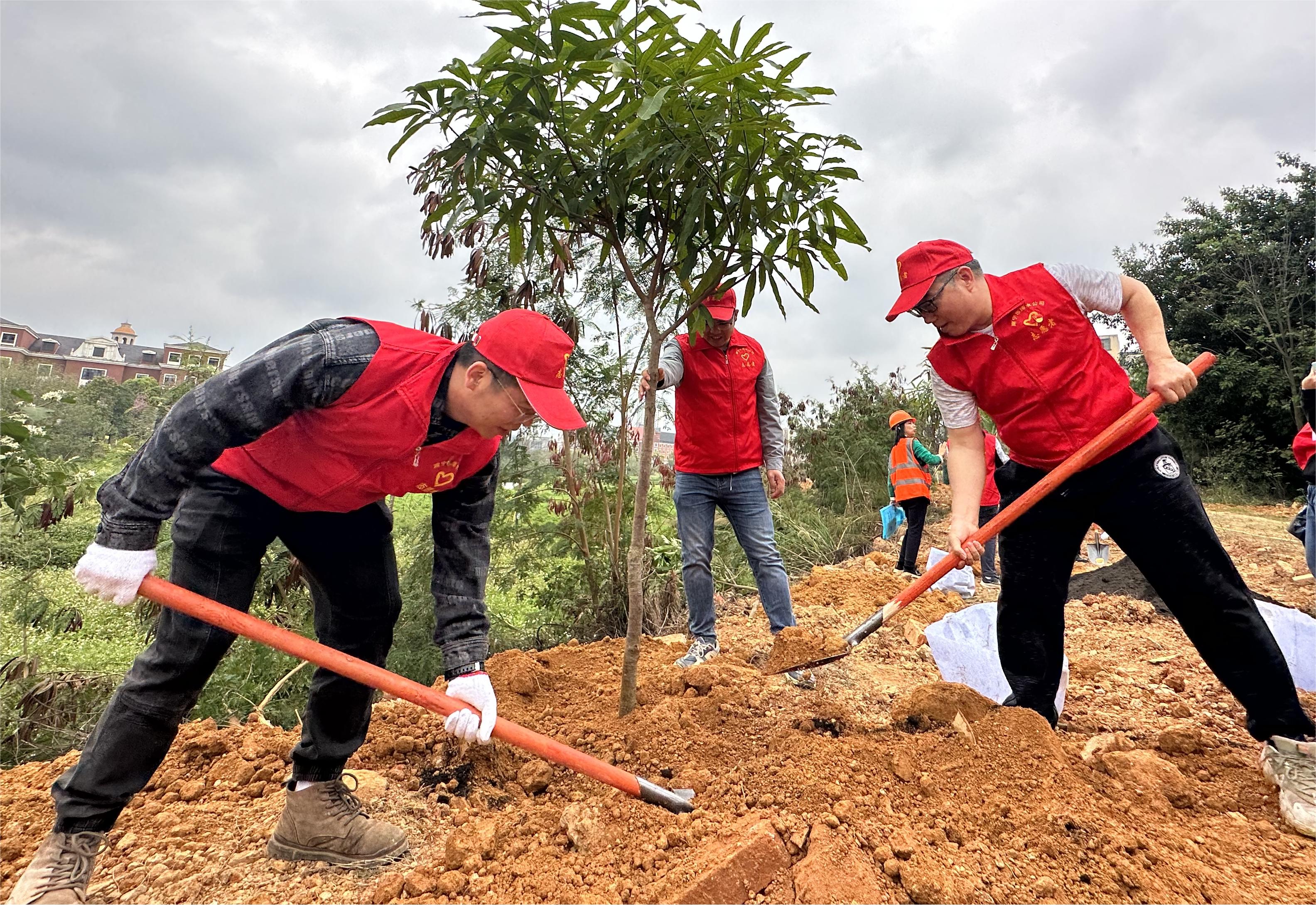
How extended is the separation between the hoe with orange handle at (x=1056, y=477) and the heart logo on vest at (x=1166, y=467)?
5.0 inches

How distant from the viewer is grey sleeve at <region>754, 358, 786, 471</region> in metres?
3.73

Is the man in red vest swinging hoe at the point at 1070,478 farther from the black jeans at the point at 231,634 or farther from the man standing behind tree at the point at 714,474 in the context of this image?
the black jeans at the point at 231,634

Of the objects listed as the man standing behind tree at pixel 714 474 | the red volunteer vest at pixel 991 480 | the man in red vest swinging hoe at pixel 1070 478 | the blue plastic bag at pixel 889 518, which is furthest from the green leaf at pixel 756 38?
the blue plastic bag at pixel 889 518

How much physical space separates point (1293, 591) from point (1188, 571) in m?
5.05

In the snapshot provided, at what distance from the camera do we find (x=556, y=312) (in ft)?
14.5

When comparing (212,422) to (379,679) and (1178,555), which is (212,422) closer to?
(379,679)

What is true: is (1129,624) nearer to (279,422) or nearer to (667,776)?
(667,776)

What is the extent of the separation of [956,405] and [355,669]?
2.14 meters

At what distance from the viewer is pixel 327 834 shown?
2.04 metres

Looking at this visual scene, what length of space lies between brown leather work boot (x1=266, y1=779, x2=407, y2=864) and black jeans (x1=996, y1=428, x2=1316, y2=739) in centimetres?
229

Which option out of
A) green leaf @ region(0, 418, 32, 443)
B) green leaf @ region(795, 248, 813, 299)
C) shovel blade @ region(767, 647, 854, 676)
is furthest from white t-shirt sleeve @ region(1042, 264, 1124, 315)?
green leaf @ region(0, 418, 32, 443)

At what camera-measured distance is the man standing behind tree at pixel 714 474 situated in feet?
11.5

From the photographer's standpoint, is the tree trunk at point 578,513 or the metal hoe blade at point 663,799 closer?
the metal hoe blade at point 663,799

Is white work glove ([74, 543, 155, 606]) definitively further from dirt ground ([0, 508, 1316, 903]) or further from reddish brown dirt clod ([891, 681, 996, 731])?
reddish brown dirt clod ([891, 681, 996, 731])
